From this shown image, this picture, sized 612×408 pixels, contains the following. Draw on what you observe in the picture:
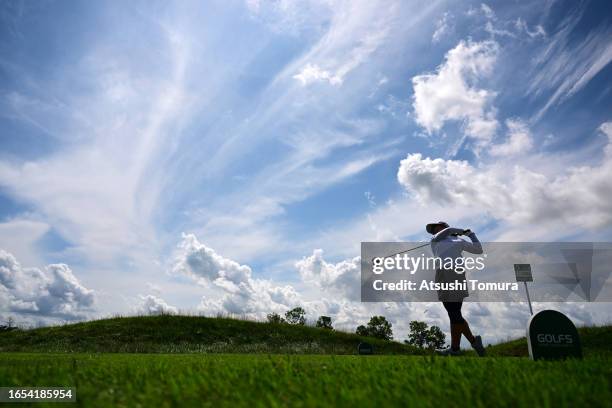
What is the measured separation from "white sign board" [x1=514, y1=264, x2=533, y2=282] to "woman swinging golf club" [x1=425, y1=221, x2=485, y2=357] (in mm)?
11553

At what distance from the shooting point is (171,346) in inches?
958

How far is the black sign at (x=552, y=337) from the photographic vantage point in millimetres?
6086

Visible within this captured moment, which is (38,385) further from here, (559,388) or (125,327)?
(125,327)

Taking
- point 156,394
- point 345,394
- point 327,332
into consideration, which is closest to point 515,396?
point 345,394

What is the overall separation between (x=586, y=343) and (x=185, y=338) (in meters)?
22.9

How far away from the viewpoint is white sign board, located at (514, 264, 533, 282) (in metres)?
20.0

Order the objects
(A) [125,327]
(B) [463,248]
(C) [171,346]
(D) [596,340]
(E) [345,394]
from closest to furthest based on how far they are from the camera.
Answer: (E) [345,394] → (B) [463,248] → (D) [596,340] → (C) [171,346] → (A) [125,327]

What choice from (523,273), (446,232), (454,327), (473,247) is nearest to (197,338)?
(523,273)

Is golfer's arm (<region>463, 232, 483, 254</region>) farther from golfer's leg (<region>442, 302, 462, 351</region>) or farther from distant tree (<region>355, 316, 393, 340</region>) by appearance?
distant tree (<region>355, 316, 393, 340</region>)

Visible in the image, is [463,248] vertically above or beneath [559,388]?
above

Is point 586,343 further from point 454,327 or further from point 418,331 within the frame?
point 418,331

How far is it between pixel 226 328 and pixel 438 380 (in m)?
27.4

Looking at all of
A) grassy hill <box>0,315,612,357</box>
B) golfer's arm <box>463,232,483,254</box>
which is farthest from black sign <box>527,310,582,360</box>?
grassy hill <box>0,315,612,357</box>

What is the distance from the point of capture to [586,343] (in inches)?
805
